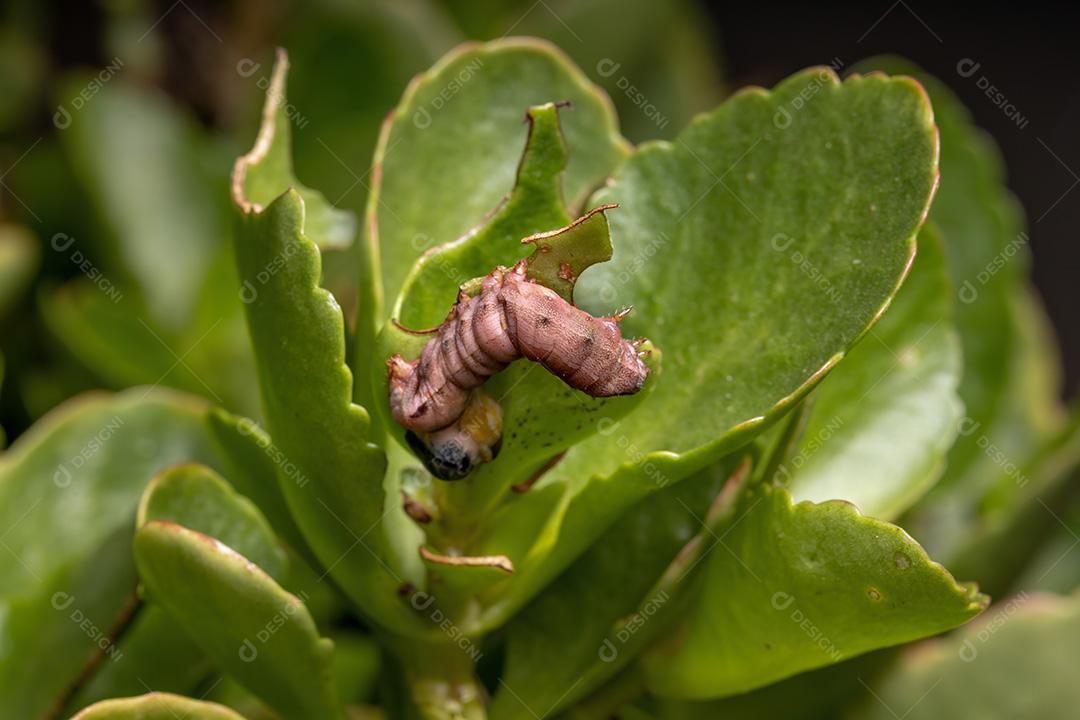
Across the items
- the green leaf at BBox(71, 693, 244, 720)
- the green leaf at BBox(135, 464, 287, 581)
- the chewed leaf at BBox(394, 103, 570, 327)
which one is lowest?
the green leaf at BBox(71, 693, 244, 720)

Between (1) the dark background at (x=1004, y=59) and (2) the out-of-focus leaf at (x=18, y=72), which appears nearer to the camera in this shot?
(2) the out-of-focus leaf at (x=18, y=72)

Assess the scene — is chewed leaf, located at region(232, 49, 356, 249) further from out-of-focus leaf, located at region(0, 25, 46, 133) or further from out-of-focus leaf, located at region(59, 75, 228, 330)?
out-of-focus leaf, located at region(0, 25, 46, 133)

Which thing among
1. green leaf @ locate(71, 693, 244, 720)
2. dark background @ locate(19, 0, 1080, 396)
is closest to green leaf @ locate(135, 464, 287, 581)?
green leaf @ locate(71, 693, 244, 720)

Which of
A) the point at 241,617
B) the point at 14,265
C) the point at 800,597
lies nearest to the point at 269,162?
the point at 241,617

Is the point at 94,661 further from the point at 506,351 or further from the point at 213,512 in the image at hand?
the point at 506,351

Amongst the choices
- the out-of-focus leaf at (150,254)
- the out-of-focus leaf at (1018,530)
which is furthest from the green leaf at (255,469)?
the out-of-focus leaf at (1018,530)

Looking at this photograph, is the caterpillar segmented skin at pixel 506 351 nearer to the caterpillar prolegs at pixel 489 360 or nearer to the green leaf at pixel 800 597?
the caterpillar prolegs at pixel 489 360

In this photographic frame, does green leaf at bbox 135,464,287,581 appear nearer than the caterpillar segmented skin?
No

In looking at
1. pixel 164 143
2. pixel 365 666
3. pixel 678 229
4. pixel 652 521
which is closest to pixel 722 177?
pixel 678 229
